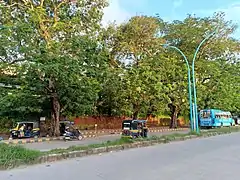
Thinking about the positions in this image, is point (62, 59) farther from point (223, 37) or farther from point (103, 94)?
point (223, 37)

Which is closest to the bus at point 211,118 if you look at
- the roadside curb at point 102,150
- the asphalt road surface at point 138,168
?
the roadside curb at point 102,150

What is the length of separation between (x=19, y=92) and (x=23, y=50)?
2.50m

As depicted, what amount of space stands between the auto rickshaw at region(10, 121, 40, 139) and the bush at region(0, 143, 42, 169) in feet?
33.2

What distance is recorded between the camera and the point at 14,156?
8555 mm

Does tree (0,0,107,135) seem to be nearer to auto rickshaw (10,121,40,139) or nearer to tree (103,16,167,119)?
auto rickshaw (10,121,40,139)

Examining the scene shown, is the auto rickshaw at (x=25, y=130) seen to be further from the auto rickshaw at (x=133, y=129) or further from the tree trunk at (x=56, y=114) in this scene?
the auto rickshaw at (x=133, y=129)

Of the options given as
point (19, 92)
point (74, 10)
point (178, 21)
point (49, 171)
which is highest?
point (178, 21)

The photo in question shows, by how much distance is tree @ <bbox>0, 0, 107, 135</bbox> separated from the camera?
17.0m

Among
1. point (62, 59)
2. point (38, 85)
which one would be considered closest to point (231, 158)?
point (62, 59)

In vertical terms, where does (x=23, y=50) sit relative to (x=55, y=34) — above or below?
below

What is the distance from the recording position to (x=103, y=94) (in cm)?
2655

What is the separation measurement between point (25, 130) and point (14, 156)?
37.0 feet

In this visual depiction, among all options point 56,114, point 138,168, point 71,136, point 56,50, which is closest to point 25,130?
point 56,114

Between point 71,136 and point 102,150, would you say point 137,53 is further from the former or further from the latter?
point 102,150
